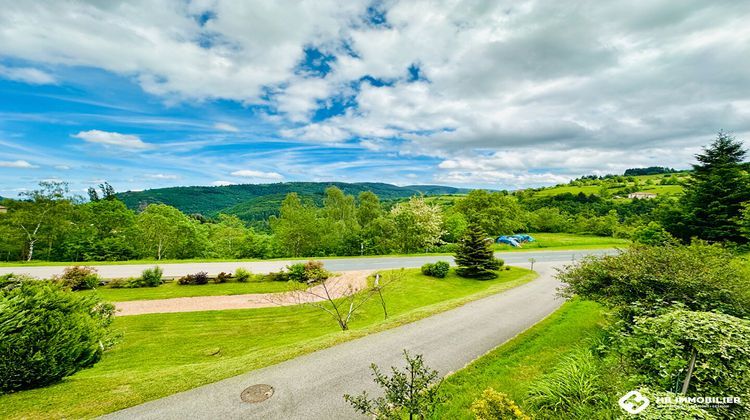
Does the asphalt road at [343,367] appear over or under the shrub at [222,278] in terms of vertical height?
over

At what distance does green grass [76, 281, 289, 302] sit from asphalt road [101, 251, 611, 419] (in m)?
11.0

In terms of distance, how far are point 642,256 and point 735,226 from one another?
20.5 meters

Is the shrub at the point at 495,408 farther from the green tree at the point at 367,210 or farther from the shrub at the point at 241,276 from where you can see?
the green tree at the point at 367,210

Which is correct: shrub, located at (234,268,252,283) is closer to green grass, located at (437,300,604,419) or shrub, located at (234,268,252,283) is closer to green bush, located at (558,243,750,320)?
green grass, located at (437,300,604,419)

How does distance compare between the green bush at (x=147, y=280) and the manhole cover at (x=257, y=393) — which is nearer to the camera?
the manhole cover at (x=257, y=393)

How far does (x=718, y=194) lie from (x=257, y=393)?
31.9 m

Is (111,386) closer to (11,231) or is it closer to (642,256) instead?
(642,256)

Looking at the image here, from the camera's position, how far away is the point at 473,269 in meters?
24.0

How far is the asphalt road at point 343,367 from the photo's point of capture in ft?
18.9

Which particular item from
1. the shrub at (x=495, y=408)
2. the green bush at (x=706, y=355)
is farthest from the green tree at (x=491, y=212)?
the shrub at (x=495, y=408)

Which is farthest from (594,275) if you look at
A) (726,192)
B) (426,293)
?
(726,192)

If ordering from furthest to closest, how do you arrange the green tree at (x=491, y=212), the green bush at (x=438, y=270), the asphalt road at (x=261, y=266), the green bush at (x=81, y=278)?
the green tree at (x=491, y=212) < the green bush at (x=438, y=270) < the asphalt road at (x=261, y=266) < the green bush at (x=81, y=278)

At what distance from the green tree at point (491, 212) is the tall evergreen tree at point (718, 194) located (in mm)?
25381

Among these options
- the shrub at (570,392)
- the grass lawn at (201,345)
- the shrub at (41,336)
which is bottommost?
the grass lawn at (201,345)
